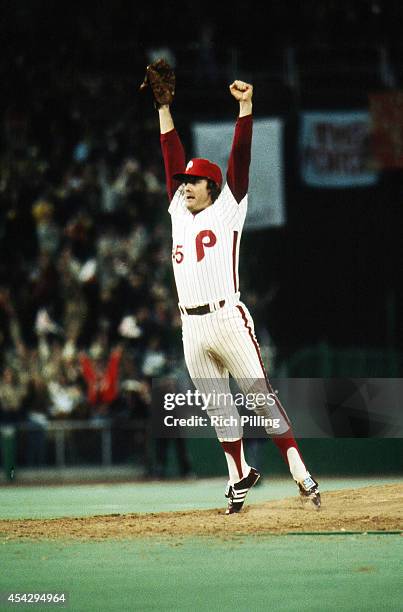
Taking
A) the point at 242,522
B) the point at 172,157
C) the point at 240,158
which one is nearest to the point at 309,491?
the point at 242,522

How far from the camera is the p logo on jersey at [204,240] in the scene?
659 centimetres

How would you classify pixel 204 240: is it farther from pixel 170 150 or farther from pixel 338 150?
pixel 338 150

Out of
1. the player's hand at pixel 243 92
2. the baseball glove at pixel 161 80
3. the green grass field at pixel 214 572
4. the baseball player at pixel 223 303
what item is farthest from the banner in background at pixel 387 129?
the green grass field at pixel 214 572

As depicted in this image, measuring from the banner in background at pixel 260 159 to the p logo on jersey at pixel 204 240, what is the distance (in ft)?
23.5

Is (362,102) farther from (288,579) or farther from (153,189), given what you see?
(288,579)

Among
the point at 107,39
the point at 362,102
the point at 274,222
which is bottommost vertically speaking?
the point at 274,222

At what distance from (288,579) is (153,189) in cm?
1112

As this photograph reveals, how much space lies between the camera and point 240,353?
21.7 ft

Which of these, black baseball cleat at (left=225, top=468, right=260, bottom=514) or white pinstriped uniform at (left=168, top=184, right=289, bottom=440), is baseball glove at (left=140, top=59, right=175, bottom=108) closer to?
white pinstriped uniform at (left=168, top=184, right=289, bottom=440)

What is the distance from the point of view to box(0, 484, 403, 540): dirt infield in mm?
6273

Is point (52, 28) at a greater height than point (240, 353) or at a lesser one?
greater

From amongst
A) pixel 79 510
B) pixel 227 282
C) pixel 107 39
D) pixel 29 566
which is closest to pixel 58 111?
pixel 107 39

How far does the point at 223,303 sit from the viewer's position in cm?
659

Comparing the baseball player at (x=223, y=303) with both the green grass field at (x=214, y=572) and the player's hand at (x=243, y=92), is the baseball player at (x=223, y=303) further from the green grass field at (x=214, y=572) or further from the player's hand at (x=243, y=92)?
the green grass field at (x=214, y=572)
